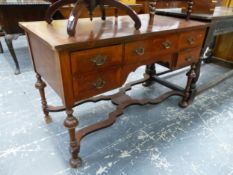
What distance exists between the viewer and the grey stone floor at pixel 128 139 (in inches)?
48.5

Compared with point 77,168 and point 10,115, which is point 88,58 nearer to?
point 77,168

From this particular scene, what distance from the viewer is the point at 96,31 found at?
1.06m

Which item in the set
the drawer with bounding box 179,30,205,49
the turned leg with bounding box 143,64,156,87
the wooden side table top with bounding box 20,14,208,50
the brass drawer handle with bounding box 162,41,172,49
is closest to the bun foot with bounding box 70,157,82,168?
the wooden side table top with bounding box 20,14,208,50

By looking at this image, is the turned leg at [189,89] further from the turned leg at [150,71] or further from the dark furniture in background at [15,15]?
the dark furniture in background at [15,15]

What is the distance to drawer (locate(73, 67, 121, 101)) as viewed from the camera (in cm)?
97

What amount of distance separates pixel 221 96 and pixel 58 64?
6.02 ft

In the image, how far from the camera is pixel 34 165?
1.22m

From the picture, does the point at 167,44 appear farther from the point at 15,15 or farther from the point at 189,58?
the point at 15,15

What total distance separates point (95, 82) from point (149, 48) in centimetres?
40

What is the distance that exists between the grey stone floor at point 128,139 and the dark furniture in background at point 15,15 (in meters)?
0.69

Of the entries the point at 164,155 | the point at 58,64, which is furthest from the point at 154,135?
the point at 58,64

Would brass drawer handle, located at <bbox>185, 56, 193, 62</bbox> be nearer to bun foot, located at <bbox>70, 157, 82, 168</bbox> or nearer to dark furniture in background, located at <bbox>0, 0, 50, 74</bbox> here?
bun foot, located at <bbox>70, 157, 82, 168</bbox>

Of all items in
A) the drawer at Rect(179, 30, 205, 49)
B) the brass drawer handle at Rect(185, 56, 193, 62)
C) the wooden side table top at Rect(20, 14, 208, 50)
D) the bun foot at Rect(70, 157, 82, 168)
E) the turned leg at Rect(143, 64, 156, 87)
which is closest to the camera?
the wooden side table top at Rect(20, 14, 208, 50)

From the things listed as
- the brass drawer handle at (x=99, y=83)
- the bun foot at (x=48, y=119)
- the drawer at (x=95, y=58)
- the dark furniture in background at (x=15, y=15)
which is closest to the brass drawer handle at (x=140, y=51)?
the drawer at (x=95, y=58)
